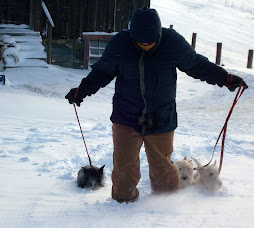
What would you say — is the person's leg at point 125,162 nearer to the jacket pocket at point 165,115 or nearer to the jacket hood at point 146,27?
the jacket pocket at point 165,115

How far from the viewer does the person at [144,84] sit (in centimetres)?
301

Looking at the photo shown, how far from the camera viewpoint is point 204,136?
6.08m

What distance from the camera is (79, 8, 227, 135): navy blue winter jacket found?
304 centimetres

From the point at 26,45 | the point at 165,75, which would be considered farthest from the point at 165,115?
the point at 26,45

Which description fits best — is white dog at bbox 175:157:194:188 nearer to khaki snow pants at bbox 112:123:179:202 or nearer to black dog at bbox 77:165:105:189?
khaki snow pants at bbox 112:123:179:202

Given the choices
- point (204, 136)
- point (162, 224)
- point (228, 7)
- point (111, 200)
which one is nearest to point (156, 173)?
point (111, 200)

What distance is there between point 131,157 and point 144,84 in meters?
0.65

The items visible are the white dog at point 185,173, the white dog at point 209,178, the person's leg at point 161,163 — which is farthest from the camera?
the white dog at point 185,173

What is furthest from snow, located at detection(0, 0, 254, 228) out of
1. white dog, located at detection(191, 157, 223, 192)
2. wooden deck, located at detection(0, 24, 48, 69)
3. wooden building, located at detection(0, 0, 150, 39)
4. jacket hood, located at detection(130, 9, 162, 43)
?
wooden building, located at detection(0, 0, 150, 39)

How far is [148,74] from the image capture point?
304 cm

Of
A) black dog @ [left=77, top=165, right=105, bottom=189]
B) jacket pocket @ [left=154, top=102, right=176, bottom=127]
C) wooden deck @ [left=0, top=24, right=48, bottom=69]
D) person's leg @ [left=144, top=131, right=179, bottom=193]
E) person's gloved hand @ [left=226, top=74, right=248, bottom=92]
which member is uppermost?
person's gloved hand @ [left=226, top=74, right=248, bottom=92]

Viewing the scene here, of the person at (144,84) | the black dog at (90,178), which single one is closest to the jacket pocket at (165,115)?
the person at (144,84)

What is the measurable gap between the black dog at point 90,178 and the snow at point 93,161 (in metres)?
0.09

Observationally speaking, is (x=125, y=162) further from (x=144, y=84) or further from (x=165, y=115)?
(x=144, y=84)
